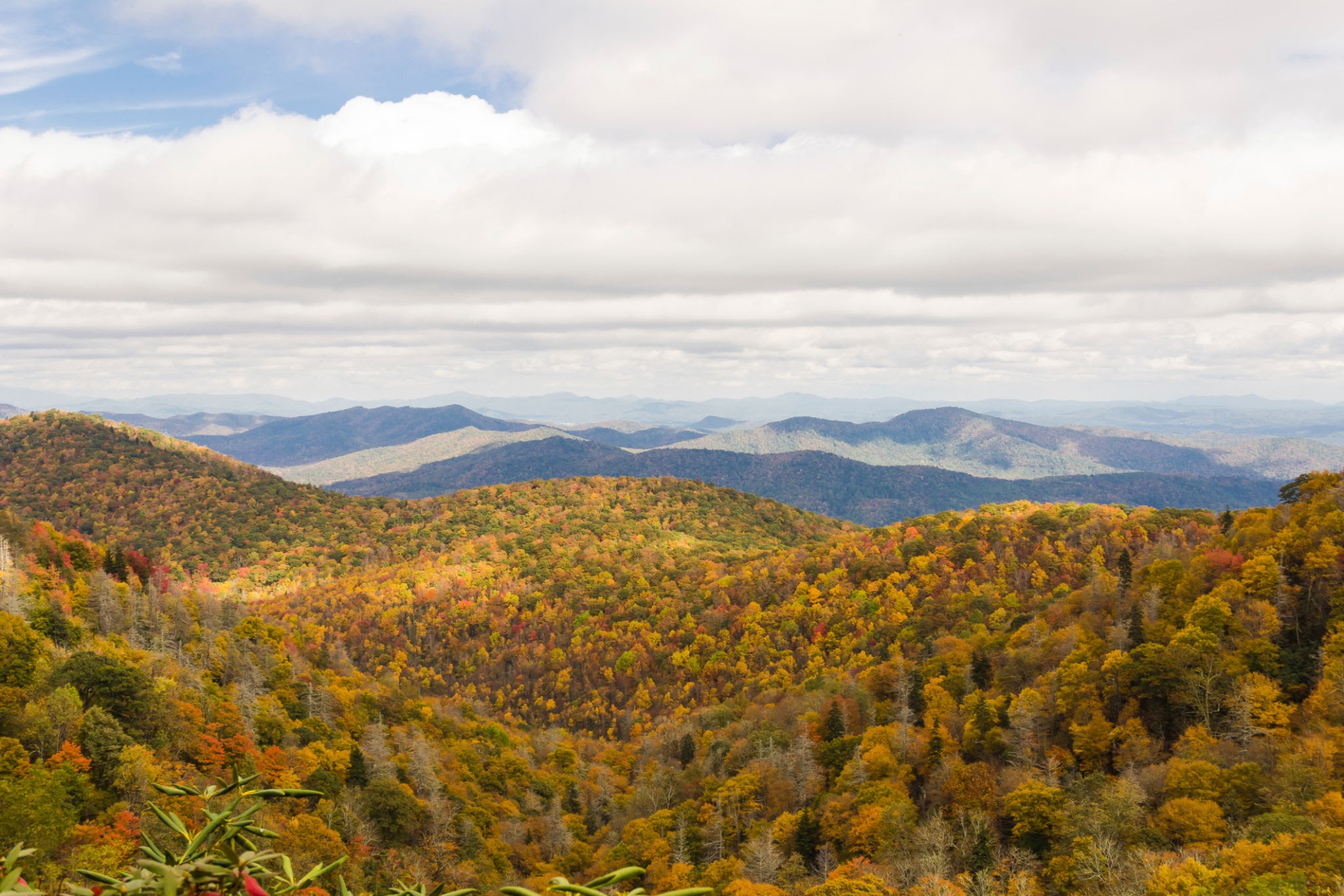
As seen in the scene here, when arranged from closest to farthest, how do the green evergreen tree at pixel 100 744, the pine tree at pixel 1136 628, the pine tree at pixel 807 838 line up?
the green evergreen tree at pixel 100 744, the pine tree at pixel 807 838, the pine tree at pixel 1136 628

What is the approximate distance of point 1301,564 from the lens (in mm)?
90062

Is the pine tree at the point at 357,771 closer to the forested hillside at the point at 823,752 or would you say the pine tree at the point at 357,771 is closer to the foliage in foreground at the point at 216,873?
the forested hillside at the point at 823,752

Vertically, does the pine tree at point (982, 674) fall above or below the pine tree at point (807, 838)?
above

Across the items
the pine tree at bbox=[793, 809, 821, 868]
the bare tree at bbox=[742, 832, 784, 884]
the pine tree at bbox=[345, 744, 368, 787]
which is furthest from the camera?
the pine tree at bbox=[345, 744, 368, 787]

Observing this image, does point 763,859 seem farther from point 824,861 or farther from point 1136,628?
point 1136,628

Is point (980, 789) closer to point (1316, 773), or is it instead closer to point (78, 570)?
point (1316, 773)

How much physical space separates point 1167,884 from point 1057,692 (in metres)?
46.4

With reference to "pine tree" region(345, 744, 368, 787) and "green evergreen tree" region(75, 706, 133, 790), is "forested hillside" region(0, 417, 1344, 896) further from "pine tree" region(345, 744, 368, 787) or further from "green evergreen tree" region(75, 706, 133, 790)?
"pine tree" region(345, 744, 368, 787)

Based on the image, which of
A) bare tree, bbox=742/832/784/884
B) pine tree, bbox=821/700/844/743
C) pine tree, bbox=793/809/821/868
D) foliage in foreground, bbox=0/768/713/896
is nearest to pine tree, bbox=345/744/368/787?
bare tree, bbox=742/832/784/884

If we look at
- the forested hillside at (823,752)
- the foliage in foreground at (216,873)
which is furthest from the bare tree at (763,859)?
the foliage in foreground at (216,873)

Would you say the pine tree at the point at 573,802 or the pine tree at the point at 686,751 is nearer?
the pine tree at the point at 573,802

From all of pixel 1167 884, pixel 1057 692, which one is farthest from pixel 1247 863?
pixel 1057 692

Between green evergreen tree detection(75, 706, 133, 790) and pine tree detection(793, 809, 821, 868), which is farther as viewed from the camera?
pine tree detection(793, 809, 821, 868)

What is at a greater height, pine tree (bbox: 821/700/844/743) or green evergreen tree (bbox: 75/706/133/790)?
green evergreen tree (bbox: 75/706/133/790)
